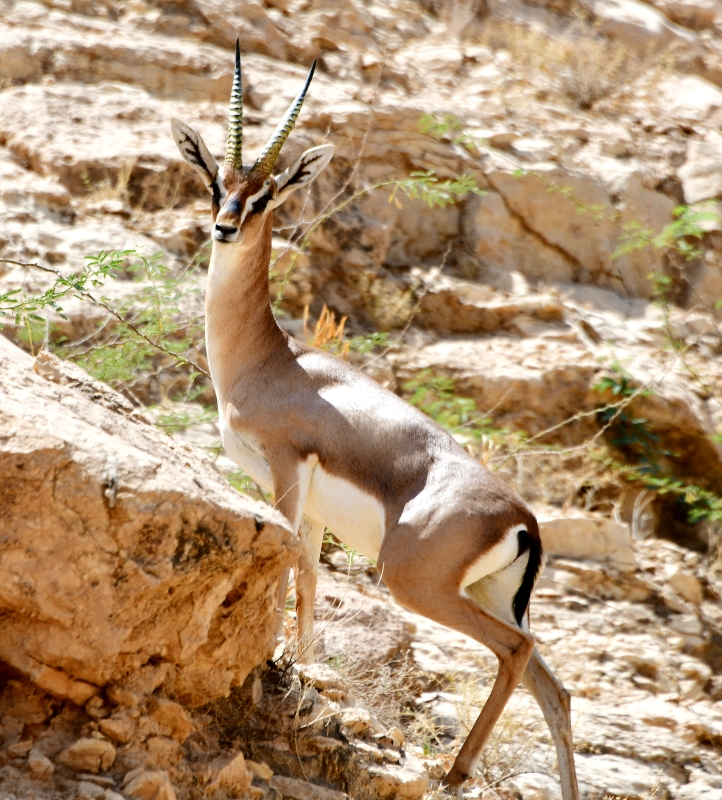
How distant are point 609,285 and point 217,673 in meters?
12.0

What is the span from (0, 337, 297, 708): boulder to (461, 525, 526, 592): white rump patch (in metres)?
1.70

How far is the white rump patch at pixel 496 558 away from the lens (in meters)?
5.42

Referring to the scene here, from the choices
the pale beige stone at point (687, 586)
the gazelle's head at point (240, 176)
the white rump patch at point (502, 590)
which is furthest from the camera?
the pale beige stone at point (687, 586)

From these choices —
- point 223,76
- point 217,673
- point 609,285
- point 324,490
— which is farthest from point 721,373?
point 217,673

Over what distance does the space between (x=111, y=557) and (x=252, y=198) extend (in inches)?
146

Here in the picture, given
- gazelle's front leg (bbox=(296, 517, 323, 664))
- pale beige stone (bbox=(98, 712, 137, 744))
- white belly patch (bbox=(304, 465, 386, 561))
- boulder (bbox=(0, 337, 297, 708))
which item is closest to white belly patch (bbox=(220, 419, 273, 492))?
white belly patch (bbox=(304, 465, 386, 561))

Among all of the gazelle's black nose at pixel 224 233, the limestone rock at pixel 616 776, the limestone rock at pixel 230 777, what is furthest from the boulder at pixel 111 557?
the limestone rock at pixel 616 776

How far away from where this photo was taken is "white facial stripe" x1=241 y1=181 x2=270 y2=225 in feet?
21.7

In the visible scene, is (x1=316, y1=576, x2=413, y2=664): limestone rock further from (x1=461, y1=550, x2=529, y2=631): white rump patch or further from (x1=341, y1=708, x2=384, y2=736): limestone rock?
(x1=341, y1=708, x2=384, y2=736): limestone rock

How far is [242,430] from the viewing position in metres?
6.27

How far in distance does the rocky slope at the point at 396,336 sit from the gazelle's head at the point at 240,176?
37.3 inches

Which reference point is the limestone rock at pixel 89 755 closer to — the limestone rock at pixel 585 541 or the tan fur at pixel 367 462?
the tan fur at pixel 367 462

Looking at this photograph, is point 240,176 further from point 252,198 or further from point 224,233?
point 224,233

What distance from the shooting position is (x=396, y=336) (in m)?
12.6
